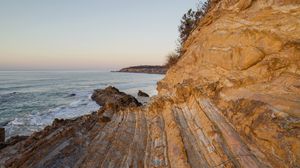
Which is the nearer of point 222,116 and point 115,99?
point 222,116

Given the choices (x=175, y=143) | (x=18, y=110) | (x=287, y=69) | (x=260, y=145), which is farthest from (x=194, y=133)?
(x=18, y=110)

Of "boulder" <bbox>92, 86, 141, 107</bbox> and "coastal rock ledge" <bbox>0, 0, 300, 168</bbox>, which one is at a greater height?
"coastal rock ledge" <bbox>0, 0, 300, 168</bbox>

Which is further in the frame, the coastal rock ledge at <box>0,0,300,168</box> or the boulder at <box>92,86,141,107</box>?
the boulder at <box>92,86,141,107</box>

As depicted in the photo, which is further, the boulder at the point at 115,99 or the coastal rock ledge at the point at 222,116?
the boulder at the point at 115,99

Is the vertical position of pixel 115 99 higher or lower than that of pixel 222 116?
lower

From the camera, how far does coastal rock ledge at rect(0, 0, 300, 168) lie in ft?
15.9

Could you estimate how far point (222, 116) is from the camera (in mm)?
6465

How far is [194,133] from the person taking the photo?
6.68 m

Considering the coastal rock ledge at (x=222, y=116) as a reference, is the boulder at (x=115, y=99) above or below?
below

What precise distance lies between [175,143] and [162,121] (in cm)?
216

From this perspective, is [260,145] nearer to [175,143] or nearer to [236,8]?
[175,143]

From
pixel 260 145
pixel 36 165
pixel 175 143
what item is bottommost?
pixel 36 165

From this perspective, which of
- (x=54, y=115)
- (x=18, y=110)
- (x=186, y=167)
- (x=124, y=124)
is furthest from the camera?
(x=18, y=110)

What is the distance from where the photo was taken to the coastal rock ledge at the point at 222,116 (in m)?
4.84
